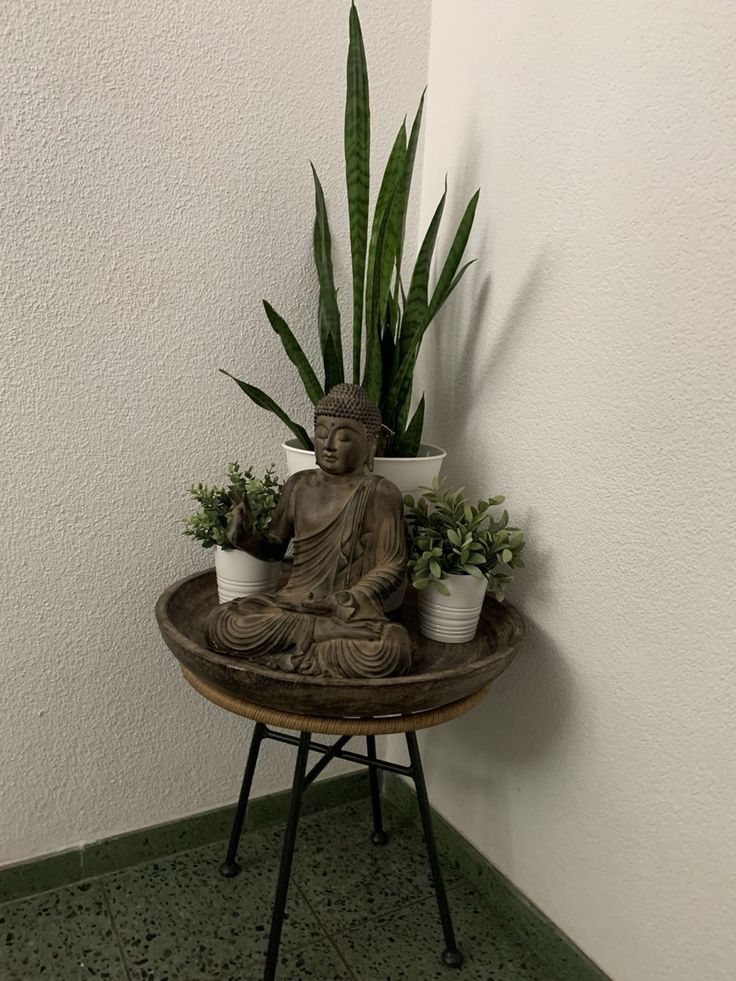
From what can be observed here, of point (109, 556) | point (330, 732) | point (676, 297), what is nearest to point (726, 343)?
point (676, 297)

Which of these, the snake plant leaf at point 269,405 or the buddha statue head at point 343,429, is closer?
the buddha statue head at point 343,429

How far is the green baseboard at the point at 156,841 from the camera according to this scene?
1.21 m

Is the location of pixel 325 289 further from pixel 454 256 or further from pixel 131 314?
pixel 131 314

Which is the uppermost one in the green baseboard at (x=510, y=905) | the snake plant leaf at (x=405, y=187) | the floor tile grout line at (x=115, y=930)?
the snake plant leaf at (x=405, y=187)

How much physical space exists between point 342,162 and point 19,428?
0.73 meters

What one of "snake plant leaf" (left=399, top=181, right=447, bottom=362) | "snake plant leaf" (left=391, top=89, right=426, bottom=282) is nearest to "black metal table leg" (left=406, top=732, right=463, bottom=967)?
"snake plant leaf" (left=399, top=181, right=447, bottom=362)

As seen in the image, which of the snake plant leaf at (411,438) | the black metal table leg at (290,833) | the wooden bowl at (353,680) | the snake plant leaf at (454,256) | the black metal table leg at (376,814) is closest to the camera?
the wooden bowl at (353,680)

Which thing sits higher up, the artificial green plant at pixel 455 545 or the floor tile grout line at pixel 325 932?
the artificial green plant at pixel 455 545

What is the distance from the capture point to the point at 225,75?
1110mm

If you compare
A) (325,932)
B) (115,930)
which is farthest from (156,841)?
(325,932)

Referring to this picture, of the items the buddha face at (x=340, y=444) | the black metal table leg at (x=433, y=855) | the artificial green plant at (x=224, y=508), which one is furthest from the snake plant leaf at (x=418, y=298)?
the black metal table leg at (x=433, y=855)

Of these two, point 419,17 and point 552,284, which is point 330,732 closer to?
point 552,284

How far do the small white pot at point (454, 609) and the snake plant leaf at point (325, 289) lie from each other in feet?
1.30

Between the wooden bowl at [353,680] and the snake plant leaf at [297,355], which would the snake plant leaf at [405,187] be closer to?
the snake plant leaf at [297,355]
